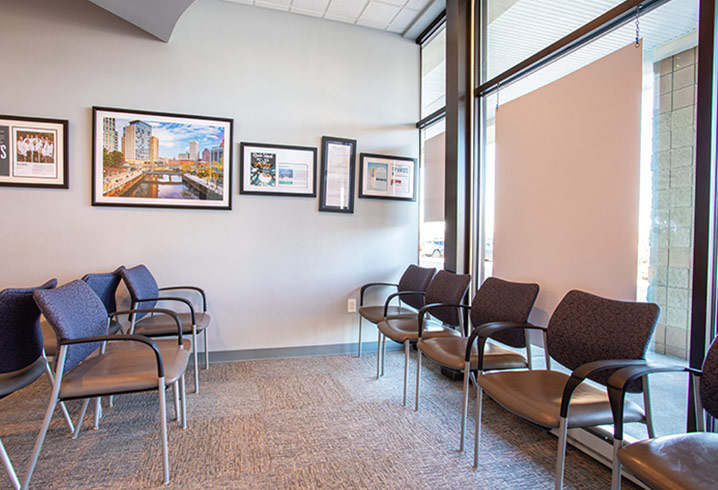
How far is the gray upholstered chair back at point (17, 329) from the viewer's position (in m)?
1.53

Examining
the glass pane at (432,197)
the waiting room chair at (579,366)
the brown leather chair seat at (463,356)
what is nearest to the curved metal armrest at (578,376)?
the waiting room chair at (579,366)

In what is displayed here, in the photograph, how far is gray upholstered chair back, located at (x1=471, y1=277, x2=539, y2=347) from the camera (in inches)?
79.3

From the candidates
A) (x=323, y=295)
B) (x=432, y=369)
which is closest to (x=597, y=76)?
(x=432, y=369)

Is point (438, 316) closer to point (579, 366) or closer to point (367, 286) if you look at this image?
point (367, 286)

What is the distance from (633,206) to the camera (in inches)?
65.4

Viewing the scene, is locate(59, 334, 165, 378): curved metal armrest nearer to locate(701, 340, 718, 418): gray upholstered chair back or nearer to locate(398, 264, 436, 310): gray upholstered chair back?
locate(398, 264, 436, 310): gray upholstered chair back

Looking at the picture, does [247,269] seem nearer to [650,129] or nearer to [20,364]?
[20,364]

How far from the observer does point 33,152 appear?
2.70 m

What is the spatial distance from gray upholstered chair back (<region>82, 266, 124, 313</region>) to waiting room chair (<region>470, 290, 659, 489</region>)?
2.43 metres

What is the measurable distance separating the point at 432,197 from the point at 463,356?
1797mm

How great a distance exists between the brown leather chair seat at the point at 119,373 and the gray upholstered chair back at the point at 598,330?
185 centimetres

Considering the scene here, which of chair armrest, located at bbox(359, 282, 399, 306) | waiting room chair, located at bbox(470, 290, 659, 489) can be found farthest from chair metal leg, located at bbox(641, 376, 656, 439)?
chair armrest, located at bbox(359, 282, 399, 306)

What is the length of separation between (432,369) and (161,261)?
244 centimetres

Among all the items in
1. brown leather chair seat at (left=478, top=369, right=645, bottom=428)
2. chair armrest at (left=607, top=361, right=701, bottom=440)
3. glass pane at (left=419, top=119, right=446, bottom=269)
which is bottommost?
brown leather chair seat at (left=478, top=369, right=645, bottom=428)
